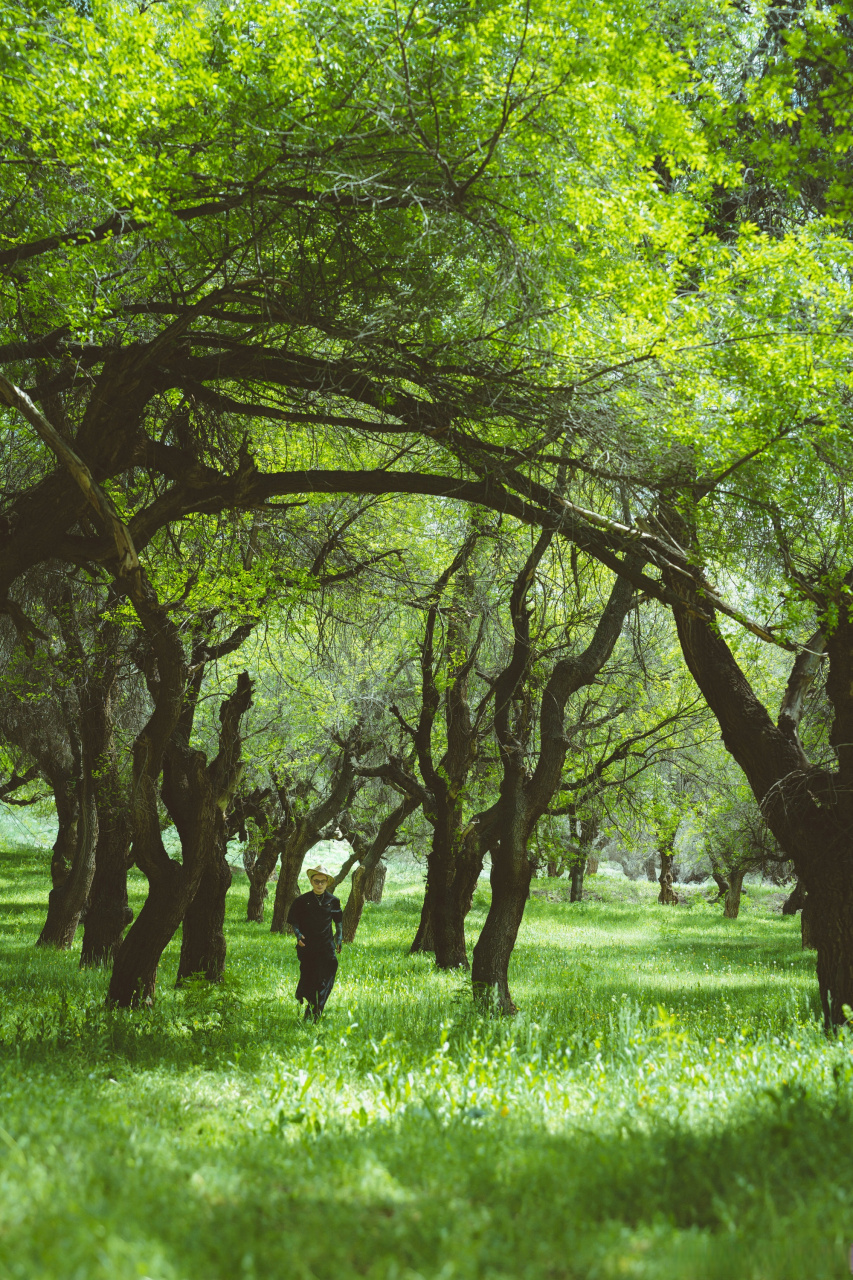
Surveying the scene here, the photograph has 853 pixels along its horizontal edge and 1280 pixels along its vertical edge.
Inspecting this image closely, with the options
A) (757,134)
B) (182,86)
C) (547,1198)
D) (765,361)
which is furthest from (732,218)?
(547,1198)

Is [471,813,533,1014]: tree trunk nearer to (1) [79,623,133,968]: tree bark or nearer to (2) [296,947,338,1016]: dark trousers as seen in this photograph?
(2) [296,947,338,1016]: dark trousers

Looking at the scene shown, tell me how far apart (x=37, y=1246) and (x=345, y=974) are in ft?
38.5

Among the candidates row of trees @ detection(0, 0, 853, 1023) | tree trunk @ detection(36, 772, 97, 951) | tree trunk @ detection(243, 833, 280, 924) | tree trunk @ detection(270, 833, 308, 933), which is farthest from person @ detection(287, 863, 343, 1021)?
tree trunk @ detection(243, 833, 280, 924)

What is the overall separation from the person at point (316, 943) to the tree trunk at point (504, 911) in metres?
1.96

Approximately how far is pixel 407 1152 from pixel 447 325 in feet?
17.0

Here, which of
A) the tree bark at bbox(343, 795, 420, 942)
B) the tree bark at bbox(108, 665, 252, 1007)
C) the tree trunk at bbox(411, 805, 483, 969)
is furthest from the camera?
the tree bark at bbox(343, 795, 420, 942)

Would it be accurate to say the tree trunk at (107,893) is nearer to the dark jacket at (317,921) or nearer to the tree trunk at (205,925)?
the tree trunk at (205,925)

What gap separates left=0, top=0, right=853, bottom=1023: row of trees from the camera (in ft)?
17.3

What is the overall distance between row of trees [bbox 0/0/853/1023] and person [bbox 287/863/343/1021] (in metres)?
1.35

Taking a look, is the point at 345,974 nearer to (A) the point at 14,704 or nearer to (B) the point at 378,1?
(A) the point at 14,704

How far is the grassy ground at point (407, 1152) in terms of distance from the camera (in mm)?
2566

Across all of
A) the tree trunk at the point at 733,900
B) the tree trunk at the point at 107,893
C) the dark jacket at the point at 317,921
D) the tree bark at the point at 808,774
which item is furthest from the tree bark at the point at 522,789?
the tree trunk at the point at 733,900

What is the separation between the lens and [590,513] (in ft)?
23.9

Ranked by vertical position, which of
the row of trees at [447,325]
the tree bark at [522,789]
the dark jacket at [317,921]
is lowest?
the dark jacket at [317,921]
